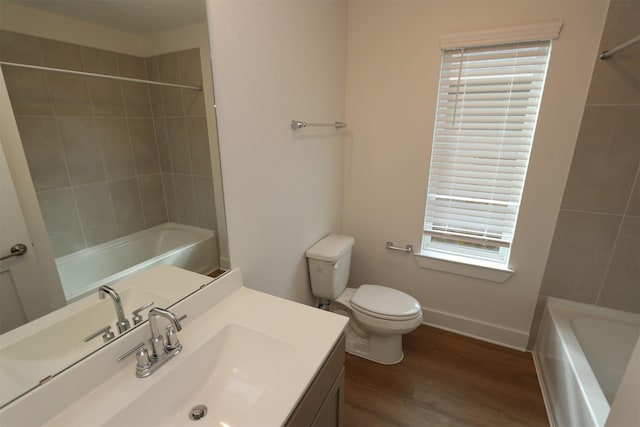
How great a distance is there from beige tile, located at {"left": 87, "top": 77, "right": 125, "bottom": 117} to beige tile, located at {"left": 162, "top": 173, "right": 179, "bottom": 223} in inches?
9.0

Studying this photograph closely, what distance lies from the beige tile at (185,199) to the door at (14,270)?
0.41 m

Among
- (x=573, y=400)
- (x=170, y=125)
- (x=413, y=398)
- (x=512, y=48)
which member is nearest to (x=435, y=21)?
→ (x=512, y=48)

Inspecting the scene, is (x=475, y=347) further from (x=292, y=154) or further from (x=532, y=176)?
(x=292, y=154)

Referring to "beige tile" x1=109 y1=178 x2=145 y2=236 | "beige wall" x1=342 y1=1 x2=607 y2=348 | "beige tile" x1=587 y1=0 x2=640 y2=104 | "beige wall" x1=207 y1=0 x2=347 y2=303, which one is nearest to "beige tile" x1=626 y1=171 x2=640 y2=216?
"beige wall" x1=342 y1=1 x2=607 y2=348

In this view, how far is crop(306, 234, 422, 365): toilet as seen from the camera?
1.79m

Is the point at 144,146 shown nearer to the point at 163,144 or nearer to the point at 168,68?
the point at 163,144

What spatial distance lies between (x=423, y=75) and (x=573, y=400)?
189 cm

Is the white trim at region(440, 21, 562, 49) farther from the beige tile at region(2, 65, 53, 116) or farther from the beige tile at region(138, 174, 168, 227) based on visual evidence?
the beige tile at region(2, 65, 53, 116)

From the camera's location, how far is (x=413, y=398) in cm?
170

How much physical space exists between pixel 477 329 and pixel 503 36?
1923 millimetres

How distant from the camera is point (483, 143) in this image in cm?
188

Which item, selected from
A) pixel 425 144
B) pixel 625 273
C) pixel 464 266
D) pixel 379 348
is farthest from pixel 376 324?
pixel 625 273

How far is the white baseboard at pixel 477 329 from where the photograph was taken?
205 cm

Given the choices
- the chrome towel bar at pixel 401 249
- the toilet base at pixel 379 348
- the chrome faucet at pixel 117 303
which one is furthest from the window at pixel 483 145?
the chrome faucet at pixel 117 303
